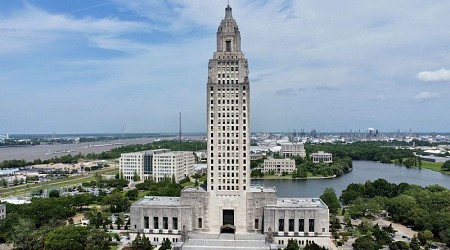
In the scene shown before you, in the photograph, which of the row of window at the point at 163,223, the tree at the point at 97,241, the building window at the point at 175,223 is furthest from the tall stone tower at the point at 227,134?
the tree at the point at 97,241

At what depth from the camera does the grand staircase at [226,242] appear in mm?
40466

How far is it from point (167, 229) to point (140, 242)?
15.0 ft

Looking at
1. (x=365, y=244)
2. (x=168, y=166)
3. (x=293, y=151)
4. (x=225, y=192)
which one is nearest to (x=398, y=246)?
(x=365, y=244)

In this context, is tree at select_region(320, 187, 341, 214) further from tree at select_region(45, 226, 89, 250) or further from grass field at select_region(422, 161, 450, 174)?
grass field at select_region(422, 161, 450, 174)

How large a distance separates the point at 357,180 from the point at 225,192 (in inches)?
2343

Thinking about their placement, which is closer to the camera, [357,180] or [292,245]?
[292,245]

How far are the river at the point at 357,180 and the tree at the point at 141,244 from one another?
37.3 meters

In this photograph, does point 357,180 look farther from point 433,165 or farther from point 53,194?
point 53,194

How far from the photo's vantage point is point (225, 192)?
4647cm

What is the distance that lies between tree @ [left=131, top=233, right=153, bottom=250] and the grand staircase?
12.0 feet

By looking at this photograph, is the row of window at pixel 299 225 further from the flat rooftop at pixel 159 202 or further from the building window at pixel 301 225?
the flat rooftop at pixel 159 202

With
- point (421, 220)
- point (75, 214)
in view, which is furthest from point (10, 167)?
point (421, 220)

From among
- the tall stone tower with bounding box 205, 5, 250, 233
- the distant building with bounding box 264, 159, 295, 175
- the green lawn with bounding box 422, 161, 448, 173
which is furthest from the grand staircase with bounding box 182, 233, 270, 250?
the green lawn with bounding box 422, 161, 448, 173

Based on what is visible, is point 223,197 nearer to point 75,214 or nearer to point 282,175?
point 75,214
